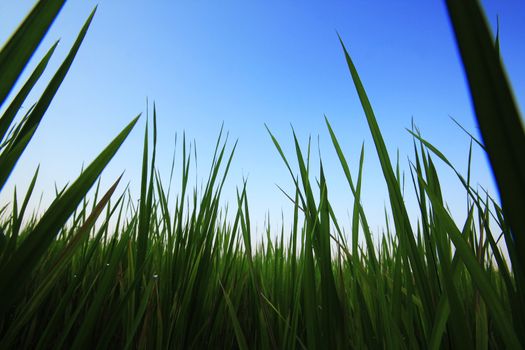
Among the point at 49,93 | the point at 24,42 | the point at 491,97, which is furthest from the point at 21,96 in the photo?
the point at 491,97

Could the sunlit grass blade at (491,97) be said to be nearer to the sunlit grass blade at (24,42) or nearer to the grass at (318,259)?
the grass at (318,259)

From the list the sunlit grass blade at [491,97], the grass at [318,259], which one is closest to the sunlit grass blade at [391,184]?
the grass at [318,259]

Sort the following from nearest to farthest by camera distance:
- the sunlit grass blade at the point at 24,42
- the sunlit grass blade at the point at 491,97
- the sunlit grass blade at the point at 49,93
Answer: the sunlit grass blade at the point at 491,97 → the sunlit grass blade at the point at 24,42 → the sunlit grass blade at the point at 49,93

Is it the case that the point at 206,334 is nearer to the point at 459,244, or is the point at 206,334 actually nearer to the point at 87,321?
the point at 87,321

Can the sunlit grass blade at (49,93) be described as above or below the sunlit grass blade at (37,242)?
above

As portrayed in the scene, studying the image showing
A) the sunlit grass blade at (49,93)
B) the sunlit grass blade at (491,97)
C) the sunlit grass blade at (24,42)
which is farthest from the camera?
the sunlit grass blade at (49,93)

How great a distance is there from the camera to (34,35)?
24 cm

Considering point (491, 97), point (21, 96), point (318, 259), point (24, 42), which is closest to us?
point (491, 97)

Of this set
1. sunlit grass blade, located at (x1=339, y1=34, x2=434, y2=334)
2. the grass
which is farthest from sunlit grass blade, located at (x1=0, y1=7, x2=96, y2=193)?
sunlit grass blade, located at (x1=339, y1=34, x2=434, y2=334)

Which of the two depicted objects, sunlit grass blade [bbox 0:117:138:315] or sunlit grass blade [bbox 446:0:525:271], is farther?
sunlit grass blade [bbox 0:117:138:315]

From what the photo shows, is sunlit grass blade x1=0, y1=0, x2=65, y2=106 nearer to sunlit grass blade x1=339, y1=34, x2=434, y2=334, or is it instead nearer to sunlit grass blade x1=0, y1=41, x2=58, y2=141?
sunlit grass blade x1=0, y1=41, x2=58, y2=141

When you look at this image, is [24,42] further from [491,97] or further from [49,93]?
[491,97]

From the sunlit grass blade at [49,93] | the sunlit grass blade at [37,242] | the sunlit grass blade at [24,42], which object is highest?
the sunlit grass blade at [49,93]

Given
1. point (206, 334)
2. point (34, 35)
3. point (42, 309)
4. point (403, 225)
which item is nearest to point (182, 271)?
point (206, 334)
